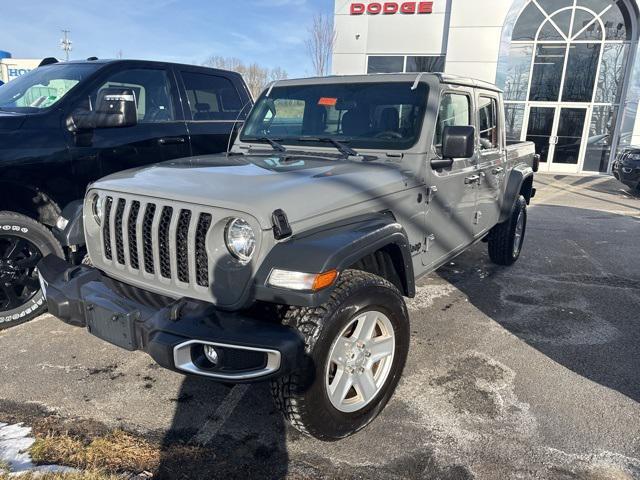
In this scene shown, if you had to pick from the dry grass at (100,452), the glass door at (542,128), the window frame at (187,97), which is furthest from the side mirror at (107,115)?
the glass door at (542,128)

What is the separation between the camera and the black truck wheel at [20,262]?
364 cm

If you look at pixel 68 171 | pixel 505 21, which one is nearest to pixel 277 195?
pixel 68 171

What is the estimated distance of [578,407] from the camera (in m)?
2.99

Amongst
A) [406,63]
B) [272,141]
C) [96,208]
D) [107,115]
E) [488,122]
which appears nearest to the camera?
[96,208]

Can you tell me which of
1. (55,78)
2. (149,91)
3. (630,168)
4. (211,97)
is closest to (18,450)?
(55,78)

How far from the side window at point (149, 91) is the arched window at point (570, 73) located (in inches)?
571

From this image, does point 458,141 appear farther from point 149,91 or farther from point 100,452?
point 149,91

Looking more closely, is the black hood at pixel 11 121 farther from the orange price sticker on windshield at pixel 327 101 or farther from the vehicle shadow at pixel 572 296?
the vehicle shadow at pixel 572 296

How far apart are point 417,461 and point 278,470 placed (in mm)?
734

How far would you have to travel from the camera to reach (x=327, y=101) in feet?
12.5

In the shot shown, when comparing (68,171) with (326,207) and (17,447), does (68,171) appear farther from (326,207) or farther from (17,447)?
(326,207)

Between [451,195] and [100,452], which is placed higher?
[451,195]

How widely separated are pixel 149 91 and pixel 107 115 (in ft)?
3.07

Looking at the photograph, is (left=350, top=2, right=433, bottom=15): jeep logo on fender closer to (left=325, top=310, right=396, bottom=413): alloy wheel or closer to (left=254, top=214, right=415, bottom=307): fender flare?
(left=254, top=214, right=415, bottom=307): fender flare
